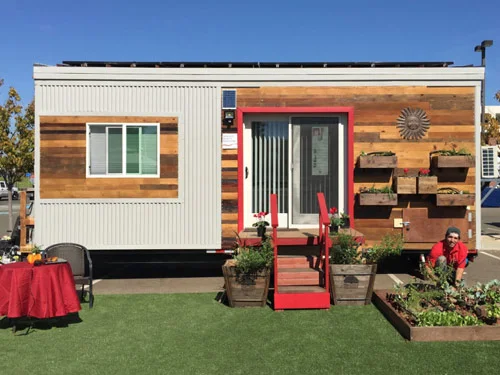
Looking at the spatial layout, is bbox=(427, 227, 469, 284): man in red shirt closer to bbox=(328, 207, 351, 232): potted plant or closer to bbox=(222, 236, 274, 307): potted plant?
bbox=(328, 207, 351, 232): potted plant

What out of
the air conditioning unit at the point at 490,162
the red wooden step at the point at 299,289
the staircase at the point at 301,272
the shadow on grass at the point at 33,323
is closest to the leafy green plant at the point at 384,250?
the staircase at the point at 301,272

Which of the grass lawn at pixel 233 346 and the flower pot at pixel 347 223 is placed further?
the flower pot at pixel 347 223

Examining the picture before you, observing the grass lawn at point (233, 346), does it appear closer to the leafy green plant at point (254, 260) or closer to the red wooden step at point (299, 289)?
the red wooden step at point (299, 289)

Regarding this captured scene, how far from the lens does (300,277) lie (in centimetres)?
627

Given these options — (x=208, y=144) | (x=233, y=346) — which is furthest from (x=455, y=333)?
(x=208, y=144)

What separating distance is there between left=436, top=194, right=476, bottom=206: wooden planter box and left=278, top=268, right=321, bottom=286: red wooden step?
2.51m

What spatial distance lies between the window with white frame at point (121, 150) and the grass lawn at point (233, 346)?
237 centimetres

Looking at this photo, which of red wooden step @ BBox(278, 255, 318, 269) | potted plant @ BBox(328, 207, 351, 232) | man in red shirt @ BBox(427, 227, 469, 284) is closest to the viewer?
man in red shirt @ BBox(427, 227, 469, 284)

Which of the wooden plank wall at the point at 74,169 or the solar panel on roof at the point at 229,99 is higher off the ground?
the solar panel on roof at the point at 229,99

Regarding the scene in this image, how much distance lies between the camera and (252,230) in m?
7.38

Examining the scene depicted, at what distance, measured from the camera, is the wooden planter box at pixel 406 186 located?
719 cm

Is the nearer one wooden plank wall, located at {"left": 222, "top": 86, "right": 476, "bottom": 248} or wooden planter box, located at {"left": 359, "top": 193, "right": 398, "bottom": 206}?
wooden planter box, located at {"left": 359, "top": 193, "right": 398, "bottom": 206}

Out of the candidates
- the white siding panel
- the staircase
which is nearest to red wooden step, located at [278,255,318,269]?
the staircase

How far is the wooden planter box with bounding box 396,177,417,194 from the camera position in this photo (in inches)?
283
